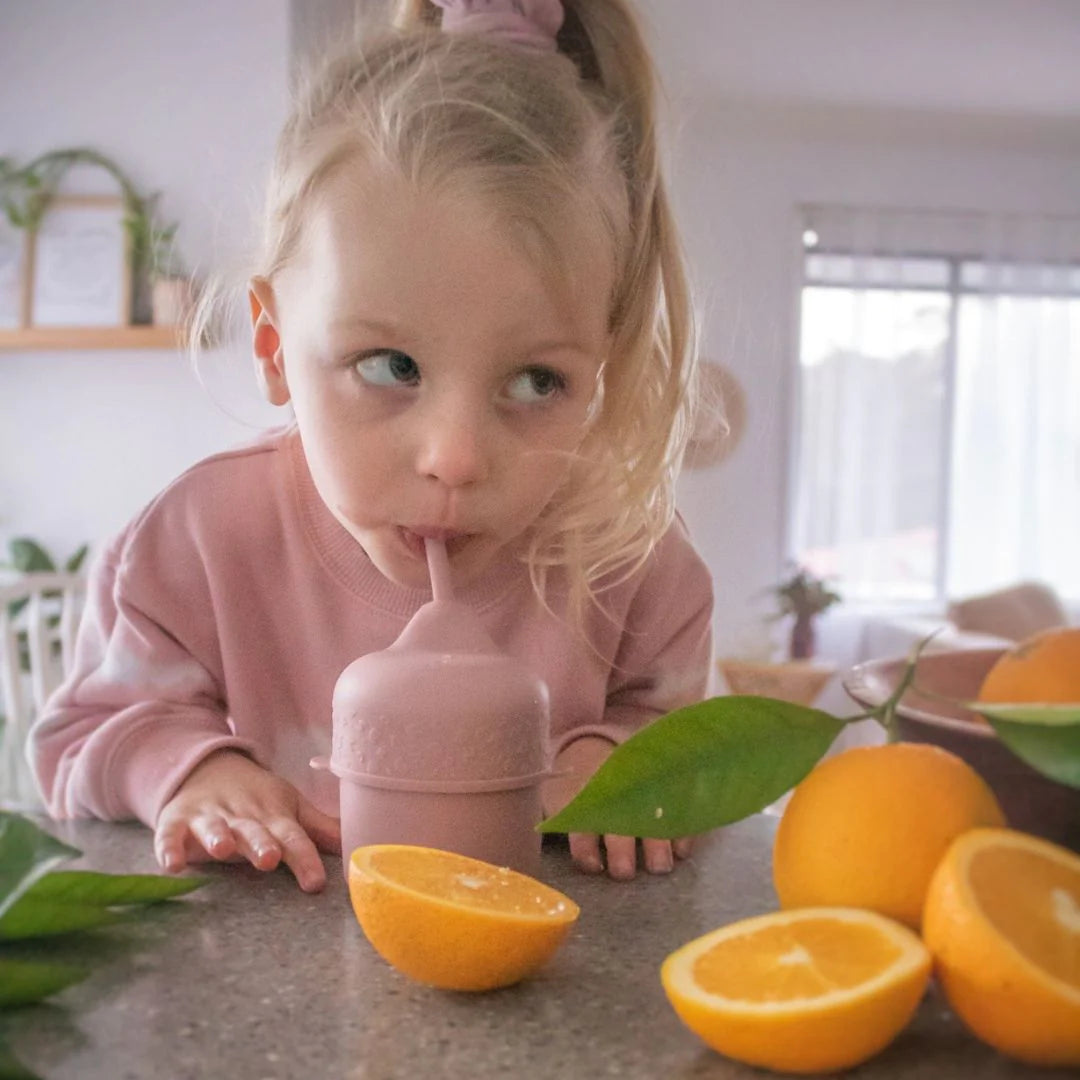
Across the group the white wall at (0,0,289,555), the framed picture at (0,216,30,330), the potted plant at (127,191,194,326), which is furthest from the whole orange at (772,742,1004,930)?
the framed picture at (0,216,30,330)

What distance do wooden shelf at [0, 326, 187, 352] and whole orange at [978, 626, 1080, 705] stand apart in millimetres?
2854

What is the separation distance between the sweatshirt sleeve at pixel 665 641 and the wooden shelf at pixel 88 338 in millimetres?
2409

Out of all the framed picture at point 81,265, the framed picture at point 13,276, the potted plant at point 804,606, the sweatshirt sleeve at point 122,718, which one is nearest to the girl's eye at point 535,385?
the sweatshirt sleeve at point 122,718

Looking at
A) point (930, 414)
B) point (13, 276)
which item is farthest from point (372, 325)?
point (930, 414)

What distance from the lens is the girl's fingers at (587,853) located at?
0.59 metres

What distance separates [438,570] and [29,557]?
291 cm

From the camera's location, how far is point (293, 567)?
35.3 inches

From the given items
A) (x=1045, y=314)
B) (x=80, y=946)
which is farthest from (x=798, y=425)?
(x=80, y=946)

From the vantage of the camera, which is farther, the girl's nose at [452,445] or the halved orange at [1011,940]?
the girl's nose at [452,445]

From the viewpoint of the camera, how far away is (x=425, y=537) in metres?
0.65

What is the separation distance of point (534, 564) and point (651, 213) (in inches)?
10.9

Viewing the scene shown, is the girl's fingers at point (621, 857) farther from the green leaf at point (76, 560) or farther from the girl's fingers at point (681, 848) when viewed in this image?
the green leaf at point (76, 560)

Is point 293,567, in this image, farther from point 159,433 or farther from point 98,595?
point 159,433

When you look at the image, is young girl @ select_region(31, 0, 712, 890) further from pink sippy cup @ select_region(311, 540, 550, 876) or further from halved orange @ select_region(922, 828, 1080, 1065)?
halved orange @ select_region(922, 828, 1080, 1065)
